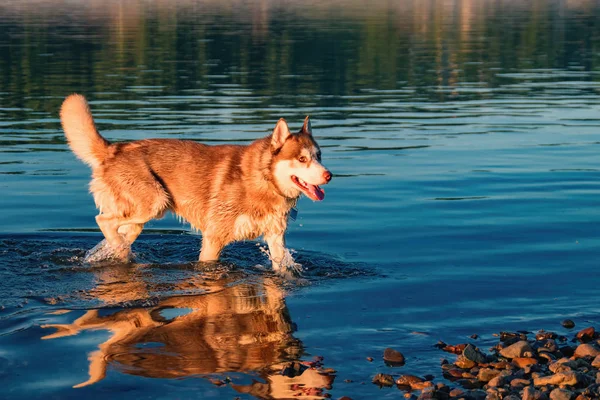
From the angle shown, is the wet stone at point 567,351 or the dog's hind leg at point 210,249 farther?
the dog's hind leg at point 210,249

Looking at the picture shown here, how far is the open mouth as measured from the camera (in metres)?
10.8

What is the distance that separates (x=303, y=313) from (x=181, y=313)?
1281mm

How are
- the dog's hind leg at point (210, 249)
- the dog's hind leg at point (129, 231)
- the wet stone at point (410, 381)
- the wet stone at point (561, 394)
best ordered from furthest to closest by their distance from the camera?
the dog's hind leg at point (129, 231) < the dog's hind leg at point (210, 249) < the wet stone at point (410, 381) < the wet stone at point (561, 394)

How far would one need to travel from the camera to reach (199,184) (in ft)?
38.1

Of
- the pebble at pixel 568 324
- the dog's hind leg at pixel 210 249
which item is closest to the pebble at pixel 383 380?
the pebble at pixel 568 324

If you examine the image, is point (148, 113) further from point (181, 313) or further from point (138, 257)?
point (181, 313)

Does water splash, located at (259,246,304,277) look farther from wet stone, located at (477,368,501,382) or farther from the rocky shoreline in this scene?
wet stone, located at (477,368,501,382)

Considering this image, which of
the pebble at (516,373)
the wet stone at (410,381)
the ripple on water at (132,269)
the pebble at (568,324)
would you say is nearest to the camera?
the pebble at (516,373)

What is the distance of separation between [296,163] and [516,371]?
395cm

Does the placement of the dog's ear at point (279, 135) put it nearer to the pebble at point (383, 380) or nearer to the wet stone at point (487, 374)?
the pebble at point (383, 380)

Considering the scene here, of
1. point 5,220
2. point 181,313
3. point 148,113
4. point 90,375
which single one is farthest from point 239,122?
point 90,375

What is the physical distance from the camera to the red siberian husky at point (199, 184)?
1112 cm

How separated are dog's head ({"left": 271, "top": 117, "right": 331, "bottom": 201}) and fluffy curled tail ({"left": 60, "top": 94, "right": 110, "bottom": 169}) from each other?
2383mm

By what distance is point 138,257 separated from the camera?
1248cm
